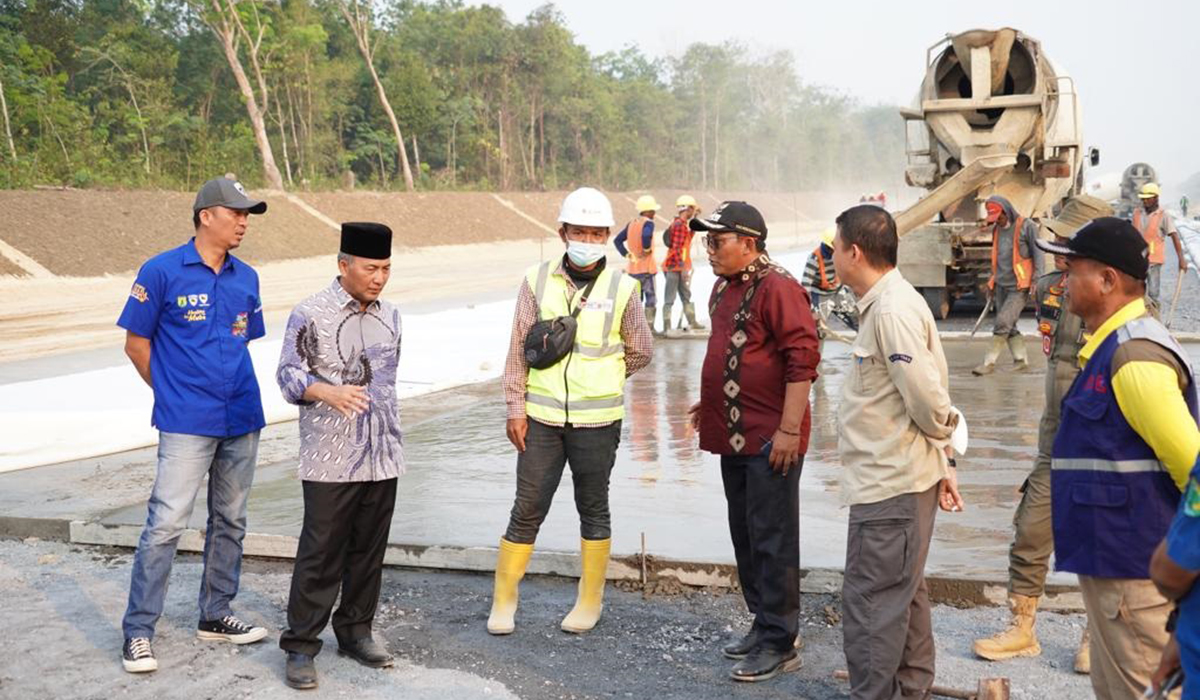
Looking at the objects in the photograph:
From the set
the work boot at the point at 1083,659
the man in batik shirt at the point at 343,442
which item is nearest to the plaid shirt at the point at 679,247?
the man in batik shirt at the point at 343,442

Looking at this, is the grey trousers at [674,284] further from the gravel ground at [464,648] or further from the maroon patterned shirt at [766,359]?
the maroon patterned shirt at [766,359]

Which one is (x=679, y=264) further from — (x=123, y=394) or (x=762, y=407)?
(x=762, y=407)

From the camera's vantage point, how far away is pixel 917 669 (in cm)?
420

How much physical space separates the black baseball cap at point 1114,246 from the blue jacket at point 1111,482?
171 mm

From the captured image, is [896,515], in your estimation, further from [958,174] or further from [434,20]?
[434,20]

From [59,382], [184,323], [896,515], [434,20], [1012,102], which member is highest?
[434,20]

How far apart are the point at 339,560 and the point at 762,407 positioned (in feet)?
5.92

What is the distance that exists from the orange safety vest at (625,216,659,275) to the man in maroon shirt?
11181 mm

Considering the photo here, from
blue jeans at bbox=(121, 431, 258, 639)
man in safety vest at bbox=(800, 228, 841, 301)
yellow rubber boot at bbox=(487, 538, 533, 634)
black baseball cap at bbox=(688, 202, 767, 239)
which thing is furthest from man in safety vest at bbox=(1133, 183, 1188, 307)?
blue jeans at bbox=(121, 431, 258, 639)

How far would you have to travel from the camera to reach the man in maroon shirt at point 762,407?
4703mm

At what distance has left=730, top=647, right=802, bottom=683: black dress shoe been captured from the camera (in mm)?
4637

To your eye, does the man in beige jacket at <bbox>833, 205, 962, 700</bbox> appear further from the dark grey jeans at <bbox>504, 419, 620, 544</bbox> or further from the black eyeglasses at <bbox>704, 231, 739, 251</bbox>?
the dark grey jeans at <bbox>504, 419, 620, 544</bbox>

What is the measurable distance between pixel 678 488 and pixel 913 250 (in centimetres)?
914

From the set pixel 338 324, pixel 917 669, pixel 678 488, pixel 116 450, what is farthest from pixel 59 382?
pixel 917 669
